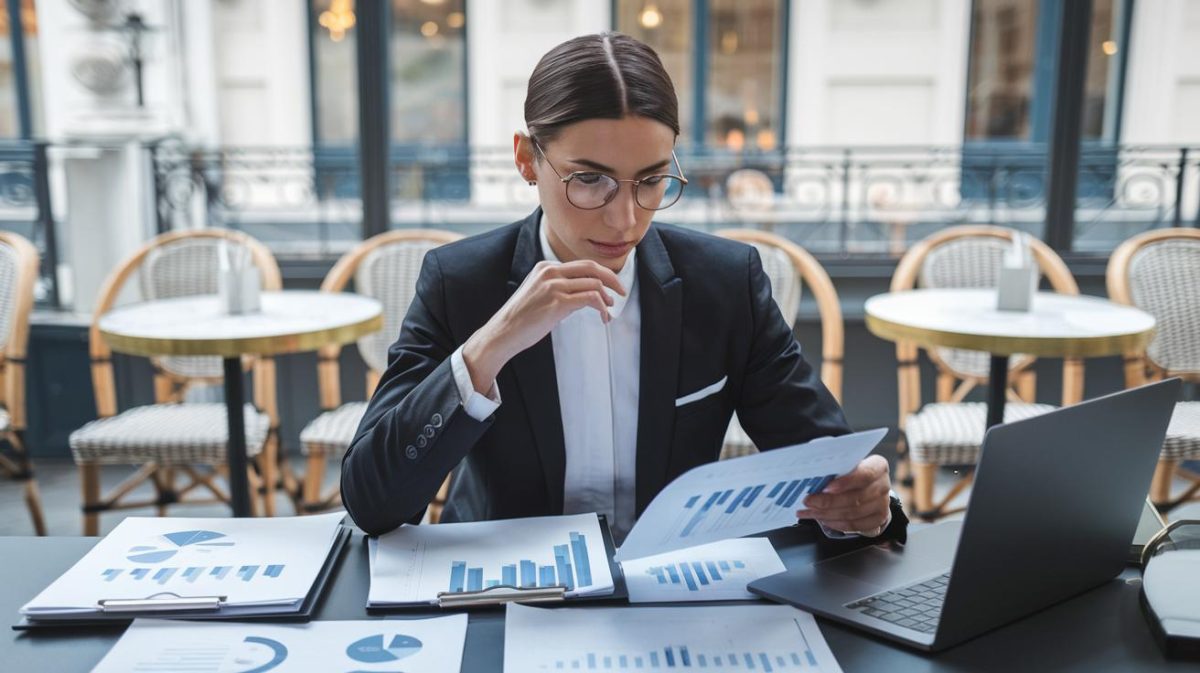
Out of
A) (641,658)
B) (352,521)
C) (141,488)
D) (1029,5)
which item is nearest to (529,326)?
(352,521)

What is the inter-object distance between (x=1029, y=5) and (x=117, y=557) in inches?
277

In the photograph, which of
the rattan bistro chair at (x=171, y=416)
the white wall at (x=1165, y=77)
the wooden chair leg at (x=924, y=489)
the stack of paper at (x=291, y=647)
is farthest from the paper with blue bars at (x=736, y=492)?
the white wall at (x=1165, y=77)

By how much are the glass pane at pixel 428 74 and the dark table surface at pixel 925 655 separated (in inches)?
245

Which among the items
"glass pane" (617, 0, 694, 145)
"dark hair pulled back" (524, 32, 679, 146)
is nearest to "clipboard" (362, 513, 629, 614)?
"dark hair pulled back" (524, 32, 679, 146)

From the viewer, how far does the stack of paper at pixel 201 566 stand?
98cm

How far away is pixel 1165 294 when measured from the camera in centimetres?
334

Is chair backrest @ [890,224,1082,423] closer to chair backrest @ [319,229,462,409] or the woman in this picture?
chair backrest @ [319,229,462,409]

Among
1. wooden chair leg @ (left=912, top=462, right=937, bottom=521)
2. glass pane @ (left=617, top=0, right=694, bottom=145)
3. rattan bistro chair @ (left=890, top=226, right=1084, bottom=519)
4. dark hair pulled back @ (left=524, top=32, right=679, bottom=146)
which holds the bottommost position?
wooden chair leg @ (left=912, top=462, right=937, bottom=521)

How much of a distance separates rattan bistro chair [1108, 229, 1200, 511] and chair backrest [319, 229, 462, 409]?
7.65 ft

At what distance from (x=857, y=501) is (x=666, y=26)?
21.2ft

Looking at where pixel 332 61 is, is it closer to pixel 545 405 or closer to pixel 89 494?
pixel 89 494

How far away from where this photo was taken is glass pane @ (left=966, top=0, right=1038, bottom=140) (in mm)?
6688

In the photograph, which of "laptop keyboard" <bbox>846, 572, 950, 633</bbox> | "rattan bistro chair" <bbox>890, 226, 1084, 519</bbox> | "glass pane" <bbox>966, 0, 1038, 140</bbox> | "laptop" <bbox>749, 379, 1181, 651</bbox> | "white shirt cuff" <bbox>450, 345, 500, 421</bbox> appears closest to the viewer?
"laptop" <bbox>749, 379, 1181, 651</bbox>

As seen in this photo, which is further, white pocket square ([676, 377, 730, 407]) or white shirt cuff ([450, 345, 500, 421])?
white pocket square ([676, 377, 730, 407])
